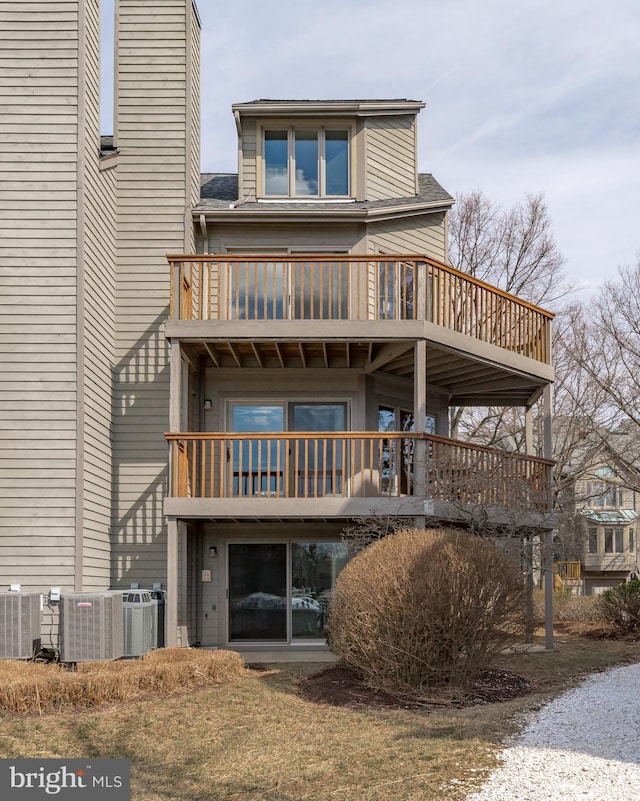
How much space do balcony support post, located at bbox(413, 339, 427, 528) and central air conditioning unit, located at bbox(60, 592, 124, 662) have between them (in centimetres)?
466

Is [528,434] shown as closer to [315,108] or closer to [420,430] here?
[420,430]

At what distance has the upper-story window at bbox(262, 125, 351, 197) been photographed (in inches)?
710

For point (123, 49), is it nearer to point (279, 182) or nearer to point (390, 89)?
point (279, 182)

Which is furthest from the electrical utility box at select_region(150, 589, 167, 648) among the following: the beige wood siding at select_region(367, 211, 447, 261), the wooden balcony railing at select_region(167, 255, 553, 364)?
the beige wood siding at select_region(367, 211, 447, 261)

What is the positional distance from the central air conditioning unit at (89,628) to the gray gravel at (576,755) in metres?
5.75

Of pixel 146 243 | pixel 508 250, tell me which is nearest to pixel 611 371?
pixel 508 250

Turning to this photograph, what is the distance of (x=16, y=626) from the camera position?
1258cm

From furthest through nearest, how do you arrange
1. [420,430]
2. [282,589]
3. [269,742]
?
[282,589] → [420,430] → [269,742]

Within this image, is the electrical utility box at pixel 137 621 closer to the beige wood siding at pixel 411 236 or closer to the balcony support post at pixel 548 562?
the balcony support post at pixel 548 562

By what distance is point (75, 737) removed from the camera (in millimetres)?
8672

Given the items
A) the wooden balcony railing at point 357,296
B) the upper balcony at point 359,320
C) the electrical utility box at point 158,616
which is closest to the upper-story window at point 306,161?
the upper balcony at point 359,320

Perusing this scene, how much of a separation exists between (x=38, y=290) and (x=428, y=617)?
7.46m

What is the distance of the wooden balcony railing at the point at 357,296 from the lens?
14758mm

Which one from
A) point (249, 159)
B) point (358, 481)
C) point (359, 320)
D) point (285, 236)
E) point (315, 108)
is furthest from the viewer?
point (249, 159)
